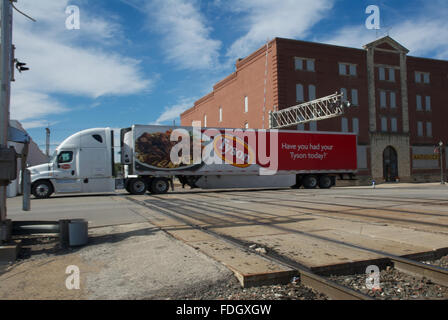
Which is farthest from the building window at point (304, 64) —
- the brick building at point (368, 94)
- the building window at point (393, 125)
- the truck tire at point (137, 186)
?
the truck tire at point (137, 186)

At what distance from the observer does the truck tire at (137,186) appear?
65.7 feet

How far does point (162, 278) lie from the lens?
411cm

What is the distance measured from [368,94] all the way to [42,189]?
33.3 meters

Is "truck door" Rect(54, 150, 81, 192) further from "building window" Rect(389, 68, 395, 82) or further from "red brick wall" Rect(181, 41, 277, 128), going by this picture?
"building window" Rect(389, 68, 395, 82)

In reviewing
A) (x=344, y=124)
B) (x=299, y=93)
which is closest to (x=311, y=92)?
(x=299, y=93)

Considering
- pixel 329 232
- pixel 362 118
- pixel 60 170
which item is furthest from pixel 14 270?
pixel 362 118

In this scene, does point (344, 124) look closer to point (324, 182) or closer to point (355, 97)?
point (355, 97)

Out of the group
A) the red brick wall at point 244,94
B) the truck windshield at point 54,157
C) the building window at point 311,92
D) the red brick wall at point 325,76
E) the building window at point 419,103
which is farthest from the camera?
the building window at point 419,103

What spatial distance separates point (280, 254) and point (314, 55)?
33.9m

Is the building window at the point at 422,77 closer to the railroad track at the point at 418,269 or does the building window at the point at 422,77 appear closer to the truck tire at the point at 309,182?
the truck tire at the point at 309,182

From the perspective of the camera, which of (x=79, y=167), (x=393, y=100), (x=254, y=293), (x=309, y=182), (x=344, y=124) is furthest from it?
(x=393, y=100)

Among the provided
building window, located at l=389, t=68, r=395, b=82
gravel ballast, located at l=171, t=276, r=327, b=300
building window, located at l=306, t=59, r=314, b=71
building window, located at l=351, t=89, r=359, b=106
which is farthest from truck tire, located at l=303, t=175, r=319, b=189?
building window, located at l=389, t=68, r=395, b=82

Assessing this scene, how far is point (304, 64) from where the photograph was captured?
35.3m
